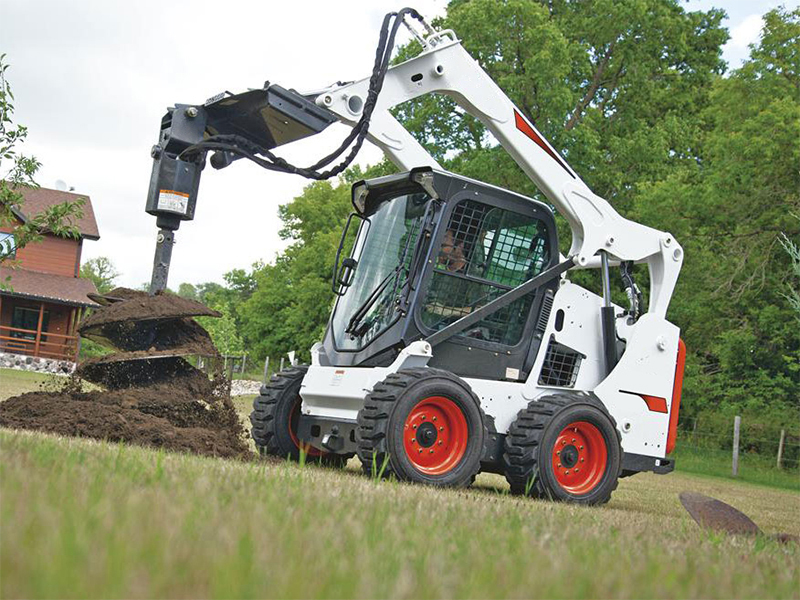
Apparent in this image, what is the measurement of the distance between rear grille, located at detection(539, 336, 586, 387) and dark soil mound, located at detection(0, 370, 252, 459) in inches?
117

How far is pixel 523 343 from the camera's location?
923 centimetres

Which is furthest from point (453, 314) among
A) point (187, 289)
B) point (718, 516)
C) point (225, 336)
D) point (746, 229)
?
point (187, 289)

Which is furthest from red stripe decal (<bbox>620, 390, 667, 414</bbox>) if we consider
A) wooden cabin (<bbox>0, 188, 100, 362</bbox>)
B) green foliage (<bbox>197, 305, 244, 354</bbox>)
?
green foliage (<bbox>197, 305, 244, 354</bbox>)

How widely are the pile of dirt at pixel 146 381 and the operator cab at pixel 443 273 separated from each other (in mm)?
1197

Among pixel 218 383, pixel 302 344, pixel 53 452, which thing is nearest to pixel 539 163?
pixel 218 383

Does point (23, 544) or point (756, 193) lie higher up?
point (756, 193)

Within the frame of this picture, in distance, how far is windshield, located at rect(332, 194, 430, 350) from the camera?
346 inches

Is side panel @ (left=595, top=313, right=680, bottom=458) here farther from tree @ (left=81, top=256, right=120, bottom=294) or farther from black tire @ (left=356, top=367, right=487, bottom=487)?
tree @ (left=81, top=256, right=120, bottom=294)

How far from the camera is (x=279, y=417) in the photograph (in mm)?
9273

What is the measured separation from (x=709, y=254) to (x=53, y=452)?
2250 centimetres

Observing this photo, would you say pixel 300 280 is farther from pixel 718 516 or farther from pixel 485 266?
pixel 718 516

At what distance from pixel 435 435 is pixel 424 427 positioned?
14cm

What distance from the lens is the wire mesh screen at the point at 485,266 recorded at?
8.77m

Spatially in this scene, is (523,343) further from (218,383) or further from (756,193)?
(756,193)
